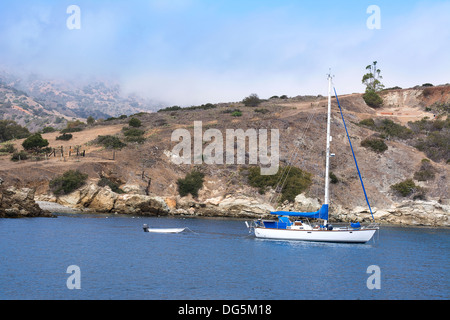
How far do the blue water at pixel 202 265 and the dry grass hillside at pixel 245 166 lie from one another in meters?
19.9

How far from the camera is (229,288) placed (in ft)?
76.6

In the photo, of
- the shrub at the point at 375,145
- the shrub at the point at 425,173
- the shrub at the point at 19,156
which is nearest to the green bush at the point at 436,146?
the shrub at the point at 425,173

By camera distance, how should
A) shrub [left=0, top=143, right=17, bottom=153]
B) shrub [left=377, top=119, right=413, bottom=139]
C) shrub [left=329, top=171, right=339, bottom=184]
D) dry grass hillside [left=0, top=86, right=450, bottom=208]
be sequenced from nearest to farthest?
dry grass hillside [left=0, top=86, right=450, bottom=208] → shrub [left=329, top=171, right=339, bottom=184] → shrub [left=0, top=143, right=17, bottom=153] → shrub [left=377, top=119, right=413, bottom=139]

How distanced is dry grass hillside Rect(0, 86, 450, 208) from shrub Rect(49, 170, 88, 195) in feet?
4.30

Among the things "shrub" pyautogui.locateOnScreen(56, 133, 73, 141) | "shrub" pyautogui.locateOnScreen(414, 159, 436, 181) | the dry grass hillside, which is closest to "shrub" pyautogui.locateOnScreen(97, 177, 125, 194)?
the dry grass hillside

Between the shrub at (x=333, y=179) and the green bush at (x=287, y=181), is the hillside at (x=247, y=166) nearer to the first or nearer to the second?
the shrub at (x=333, y=179)

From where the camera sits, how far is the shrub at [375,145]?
7806 centimetres

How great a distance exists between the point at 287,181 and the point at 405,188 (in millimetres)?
16973

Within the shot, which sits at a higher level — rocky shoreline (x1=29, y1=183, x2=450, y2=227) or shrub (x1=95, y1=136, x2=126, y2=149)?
shrub (x1=95, y1=136, x2=126, y2=149)

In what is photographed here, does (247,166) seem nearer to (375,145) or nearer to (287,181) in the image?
(287,181)

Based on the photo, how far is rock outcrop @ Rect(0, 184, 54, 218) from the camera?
163ft

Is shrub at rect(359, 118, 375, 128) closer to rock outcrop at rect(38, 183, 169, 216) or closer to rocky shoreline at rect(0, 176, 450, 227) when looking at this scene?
rocky shoreline at rect(0, 176, 450, 227)

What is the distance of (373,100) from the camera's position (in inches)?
4456

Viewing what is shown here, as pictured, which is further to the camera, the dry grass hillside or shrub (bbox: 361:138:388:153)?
shrub (bbox: 361:138:388:153)
